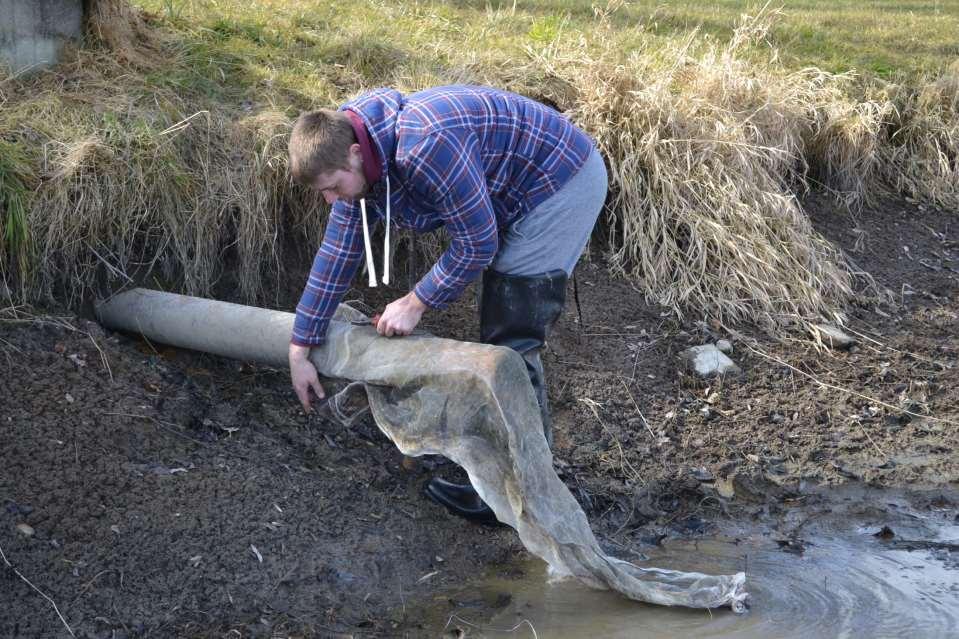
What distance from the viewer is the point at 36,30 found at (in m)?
5.41

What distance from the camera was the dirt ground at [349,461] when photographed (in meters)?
3.55

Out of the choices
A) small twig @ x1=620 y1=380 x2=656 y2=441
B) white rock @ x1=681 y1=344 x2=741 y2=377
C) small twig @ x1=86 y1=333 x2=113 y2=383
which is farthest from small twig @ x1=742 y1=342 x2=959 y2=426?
small twig @ x1=86 y1=333 x2=113 y2=383

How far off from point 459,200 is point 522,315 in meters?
0.69

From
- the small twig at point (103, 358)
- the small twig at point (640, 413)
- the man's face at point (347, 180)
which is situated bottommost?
the small twig at point (640, 413)

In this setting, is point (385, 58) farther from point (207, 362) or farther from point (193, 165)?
point (207, 362)

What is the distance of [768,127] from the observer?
6531 millimetres

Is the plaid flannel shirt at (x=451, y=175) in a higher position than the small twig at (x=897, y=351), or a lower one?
higher

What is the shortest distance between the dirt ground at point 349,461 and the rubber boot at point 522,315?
523 millimetres

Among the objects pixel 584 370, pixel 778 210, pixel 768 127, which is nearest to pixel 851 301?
pixel 778 210

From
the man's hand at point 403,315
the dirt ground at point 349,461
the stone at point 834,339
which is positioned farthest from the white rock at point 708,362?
the man's hand at point 403,315

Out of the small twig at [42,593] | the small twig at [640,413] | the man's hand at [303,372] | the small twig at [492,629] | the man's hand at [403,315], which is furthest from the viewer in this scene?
the small twig at [640,413]

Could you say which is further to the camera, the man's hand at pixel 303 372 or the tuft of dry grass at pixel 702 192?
the tuft of dry grass at pixel 702 192

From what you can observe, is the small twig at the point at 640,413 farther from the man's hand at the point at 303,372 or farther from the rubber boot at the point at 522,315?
the man's hand at the point at 303,372

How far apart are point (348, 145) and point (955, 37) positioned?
7098 millimetres
